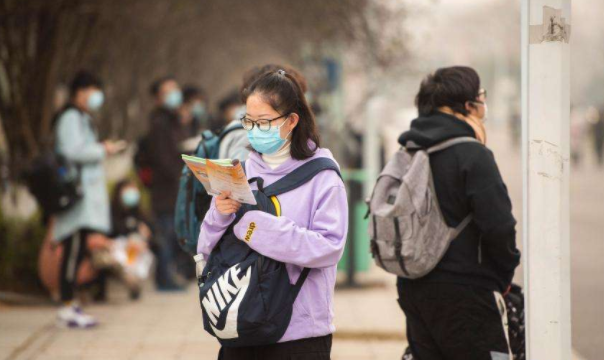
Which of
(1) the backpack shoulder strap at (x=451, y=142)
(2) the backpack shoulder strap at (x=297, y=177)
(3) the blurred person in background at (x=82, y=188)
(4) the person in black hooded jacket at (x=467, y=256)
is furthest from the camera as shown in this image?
(3) the blurred person in background at (x=82, y=188)

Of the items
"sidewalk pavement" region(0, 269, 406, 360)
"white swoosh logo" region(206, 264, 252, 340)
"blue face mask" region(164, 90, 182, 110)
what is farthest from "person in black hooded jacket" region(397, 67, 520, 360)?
"blue face mask" region(164, 90, 182, 110)

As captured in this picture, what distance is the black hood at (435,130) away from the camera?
468 cm

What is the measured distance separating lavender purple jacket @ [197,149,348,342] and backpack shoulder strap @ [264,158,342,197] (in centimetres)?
2

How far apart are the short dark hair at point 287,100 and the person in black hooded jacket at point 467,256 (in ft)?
2.62

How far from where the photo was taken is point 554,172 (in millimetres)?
4191

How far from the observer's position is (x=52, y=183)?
858cm

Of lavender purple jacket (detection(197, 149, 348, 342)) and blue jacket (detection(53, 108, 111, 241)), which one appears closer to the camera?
lavender purple jacket (detection(197, 149, 348, 342))

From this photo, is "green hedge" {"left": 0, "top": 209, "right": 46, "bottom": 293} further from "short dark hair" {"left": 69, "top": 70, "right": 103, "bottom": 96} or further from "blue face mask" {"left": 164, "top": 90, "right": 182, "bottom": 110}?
"blue face mask" {"left": 164, "top": 90, "right": 182, "bottom": 110}

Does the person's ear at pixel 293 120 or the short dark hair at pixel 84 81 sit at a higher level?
the short dark hair at pixel 84 81

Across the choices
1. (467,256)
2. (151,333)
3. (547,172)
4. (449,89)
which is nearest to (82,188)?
(151,333)

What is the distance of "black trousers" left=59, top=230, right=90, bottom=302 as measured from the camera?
28.4 feet

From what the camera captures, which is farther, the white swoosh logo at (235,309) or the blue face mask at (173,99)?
the blue face mask at (173,99)

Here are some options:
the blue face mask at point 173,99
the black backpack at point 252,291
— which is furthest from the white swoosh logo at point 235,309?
the blue face mask at point 173,99

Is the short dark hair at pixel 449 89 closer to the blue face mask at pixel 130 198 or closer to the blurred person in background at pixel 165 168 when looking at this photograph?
the blue face mask at pixel 130 198
